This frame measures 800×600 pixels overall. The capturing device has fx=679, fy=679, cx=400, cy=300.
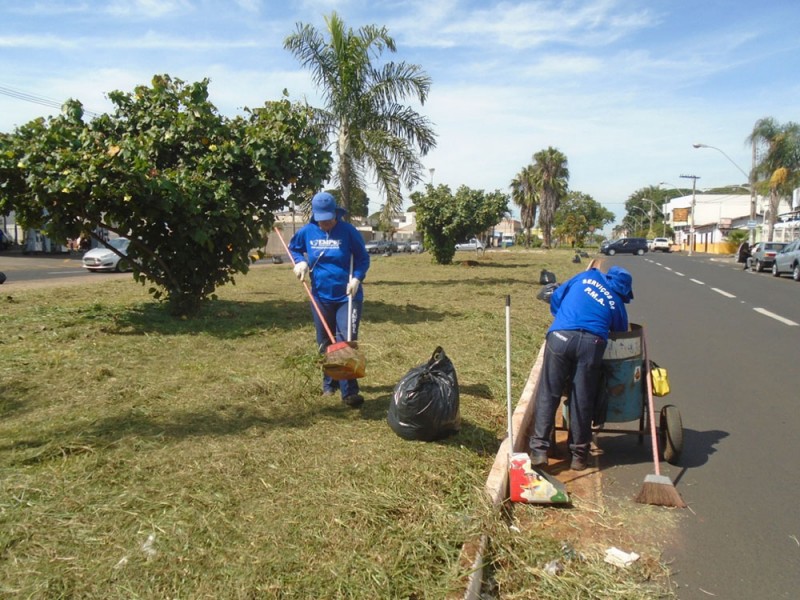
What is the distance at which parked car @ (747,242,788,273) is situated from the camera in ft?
96.8

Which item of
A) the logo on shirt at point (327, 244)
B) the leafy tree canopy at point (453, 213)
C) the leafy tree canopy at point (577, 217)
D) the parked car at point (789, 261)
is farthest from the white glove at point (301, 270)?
the leafy tree canopy at point (577, 217)

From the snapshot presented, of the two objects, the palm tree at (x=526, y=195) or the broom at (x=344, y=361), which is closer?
the broom at (x=344, y=361)

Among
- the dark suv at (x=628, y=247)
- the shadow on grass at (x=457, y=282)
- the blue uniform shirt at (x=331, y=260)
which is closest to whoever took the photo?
the blue uniform shirt at (x=331, y=260)

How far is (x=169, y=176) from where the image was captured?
335 inches

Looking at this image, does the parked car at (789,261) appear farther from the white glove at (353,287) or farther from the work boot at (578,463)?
the white glove at (353,287)

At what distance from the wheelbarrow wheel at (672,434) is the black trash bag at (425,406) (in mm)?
1581

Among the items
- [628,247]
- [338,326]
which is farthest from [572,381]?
[628,247]

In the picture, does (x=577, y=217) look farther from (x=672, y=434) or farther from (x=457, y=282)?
(x=672, y=434)

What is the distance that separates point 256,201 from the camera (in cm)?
975

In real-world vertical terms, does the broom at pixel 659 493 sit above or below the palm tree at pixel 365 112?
below

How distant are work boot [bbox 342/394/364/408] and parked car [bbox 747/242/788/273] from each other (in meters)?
28.9

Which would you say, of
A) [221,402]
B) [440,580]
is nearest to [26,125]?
[221,402]

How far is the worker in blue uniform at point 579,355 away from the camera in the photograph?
461cm

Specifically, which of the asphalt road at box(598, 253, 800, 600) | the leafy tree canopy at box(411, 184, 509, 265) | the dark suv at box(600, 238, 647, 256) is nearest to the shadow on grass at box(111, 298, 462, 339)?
the asphalt road at box(598, 253, 800, 600)
